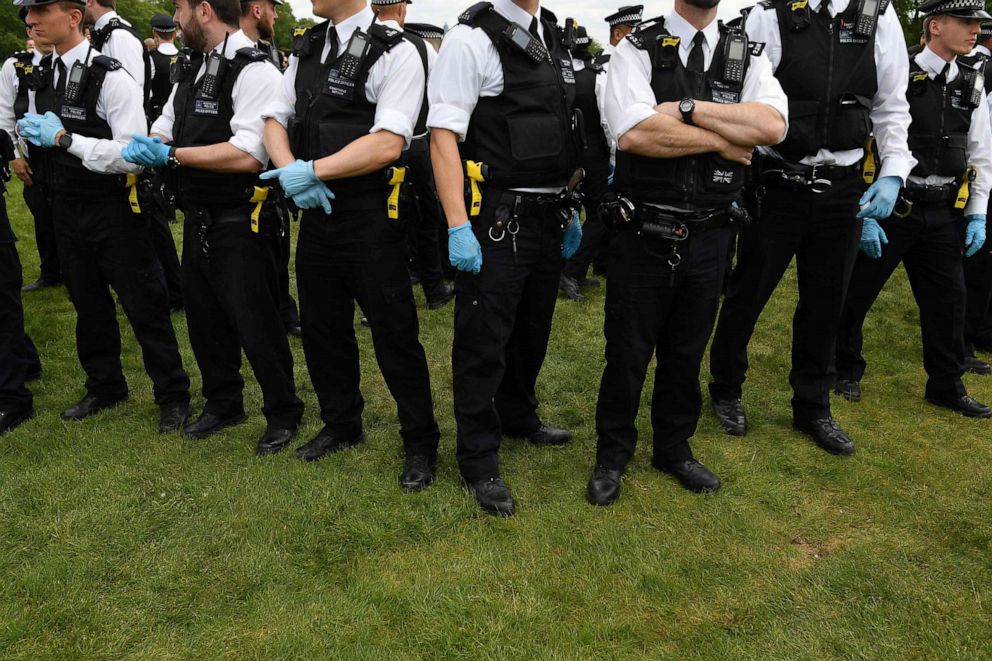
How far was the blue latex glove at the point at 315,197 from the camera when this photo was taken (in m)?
3.37

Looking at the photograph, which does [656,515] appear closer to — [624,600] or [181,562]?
[624,600]

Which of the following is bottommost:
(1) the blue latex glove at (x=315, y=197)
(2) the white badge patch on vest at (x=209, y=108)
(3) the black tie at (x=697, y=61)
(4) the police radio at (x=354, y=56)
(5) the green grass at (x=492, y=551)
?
(5) the green grass at (x=492, y=551)

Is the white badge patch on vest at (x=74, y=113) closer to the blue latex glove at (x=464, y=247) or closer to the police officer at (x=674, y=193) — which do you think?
the blue latex glove at (x=464, y=247)

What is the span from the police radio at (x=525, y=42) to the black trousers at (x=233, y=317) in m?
1.75

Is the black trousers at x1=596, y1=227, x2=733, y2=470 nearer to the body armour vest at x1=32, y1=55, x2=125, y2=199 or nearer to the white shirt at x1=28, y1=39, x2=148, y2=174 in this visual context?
the white shirt at x1=28, y1=39, x2=148, y2=174

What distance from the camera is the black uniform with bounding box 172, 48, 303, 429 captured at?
12.5 feet

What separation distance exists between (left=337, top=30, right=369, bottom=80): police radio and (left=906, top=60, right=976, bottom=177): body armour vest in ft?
10.8

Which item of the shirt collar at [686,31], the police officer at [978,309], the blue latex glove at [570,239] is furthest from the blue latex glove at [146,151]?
the police officer at [978,309]

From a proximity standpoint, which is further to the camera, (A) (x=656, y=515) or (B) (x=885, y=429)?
(B) (x=885, y=429)

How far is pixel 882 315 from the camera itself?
668cm

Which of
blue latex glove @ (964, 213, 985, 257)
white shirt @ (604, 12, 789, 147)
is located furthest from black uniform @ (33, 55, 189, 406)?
blue latex glove @ (964, 213, 985, 257)

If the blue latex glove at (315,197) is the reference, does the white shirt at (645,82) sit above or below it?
above

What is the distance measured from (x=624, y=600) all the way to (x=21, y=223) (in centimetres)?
1010

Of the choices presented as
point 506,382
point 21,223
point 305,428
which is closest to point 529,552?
point 506,382
